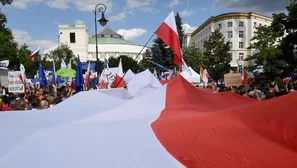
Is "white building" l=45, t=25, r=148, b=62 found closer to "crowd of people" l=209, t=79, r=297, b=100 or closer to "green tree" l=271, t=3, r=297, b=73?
"green tree" l=271, t=3, r=297, b=73

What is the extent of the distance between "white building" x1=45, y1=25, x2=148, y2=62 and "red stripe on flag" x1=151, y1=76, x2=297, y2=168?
10820 cm

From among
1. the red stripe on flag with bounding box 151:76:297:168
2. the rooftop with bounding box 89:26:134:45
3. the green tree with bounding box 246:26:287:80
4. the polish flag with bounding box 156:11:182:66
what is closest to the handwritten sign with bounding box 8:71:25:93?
the polish flag with bounding box 156:11:182:66

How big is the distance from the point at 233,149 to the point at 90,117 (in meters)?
2.07

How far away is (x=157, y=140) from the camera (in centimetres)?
329

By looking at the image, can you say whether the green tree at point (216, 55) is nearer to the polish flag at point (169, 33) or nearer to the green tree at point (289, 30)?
the green tree at point (289, 30)

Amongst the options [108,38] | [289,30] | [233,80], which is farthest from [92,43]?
[233,80]

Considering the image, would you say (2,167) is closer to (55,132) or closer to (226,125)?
(55,132)

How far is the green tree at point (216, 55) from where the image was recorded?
46.8m

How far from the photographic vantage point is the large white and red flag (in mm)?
2779

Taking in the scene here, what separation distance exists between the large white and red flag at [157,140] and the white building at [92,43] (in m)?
108

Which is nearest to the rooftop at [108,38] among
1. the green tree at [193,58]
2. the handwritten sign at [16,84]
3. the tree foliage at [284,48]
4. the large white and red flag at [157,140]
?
the green tree at [193,58]

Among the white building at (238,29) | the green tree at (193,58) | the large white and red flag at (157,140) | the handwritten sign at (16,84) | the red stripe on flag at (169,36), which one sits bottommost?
the large white and red flag at (157,140)

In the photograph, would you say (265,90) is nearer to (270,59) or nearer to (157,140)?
(157,140)

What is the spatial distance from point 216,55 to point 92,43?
101m
